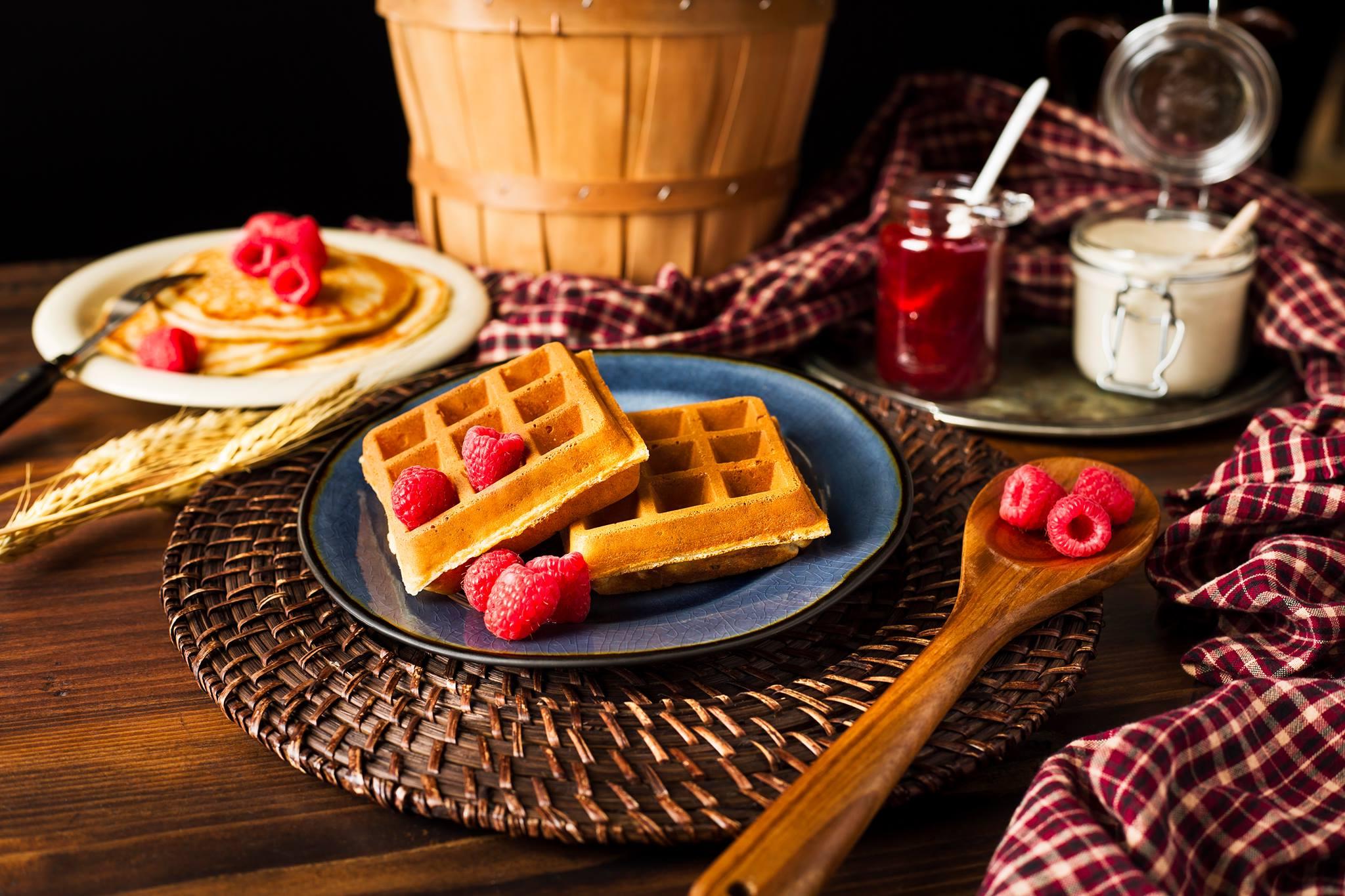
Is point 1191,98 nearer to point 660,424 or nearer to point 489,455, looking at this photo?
point 660,424

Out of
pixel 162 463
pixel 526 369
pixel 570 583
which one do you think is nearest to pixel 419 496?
pixel 570 583

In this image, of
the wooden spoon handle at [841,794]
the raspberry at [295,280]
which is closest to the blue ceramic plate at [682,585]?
the wooden spoon handle at [841,794]

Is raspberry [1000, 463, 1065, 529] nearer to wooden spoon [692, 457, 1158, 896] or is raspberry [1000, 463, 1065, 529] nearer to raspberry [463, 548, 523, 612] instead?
wooden spoon [692, 457, 1158, 896]

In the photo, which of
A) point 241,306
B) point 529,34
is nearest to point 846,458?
point 529,34

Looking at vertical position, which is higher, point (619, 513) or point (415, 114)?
point (415, 114)

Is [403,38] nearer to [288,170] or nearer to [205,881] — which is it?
[288,170]

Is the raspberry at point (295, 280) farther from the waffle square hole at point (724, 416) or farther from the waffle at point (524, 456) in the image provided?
the waffle square hole at point (724, 416)

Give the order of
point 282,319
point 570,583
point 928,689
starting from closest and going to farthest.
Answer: point 928,689, point 570,583, point 282,319
